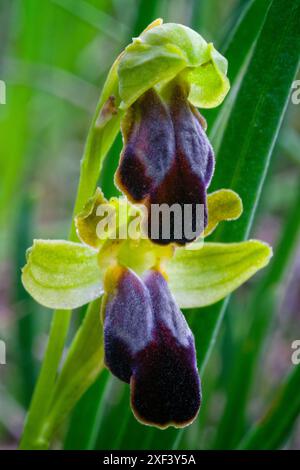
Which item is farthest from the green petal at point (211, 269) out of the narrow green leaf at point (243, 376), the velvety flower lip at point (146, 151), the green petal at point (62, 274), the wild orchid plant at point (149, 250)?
the narrow green leaf at point (243, 376)

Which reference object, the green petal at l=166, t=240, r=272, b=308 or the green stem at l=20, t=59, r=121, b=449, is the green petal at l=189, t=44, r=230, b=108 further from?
the green petal at l=166, t=240, r=272, b=308

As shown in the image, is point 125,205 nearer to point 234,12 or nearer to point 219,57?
point 219,57

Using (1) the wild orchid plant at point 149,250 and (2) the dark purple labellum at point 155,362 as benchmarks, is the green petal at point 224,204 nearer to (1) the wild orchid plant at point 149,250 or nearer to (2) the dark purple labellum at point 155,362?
(1) the wild orchid plant at point 149,250

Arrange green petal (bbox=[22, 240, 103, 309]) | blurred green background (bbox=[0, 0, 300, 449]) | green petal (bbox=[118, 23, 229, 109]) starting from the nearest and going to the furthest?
green petal (bbox=[118, 23, 229, 109]), green petal (bbox=[22, 240, 103, 309]), blurred green background (bbox=[0, 0, 300, 449])

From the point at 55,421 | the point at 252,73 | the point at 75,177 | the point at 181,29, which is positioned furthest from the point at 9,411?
the point at 75,177

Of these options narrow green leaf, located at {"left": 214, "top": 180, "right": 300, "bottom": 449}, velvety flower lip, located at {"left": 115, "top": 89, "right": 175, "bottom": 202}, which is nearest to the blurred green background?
narrow green leaf, located at {"left": 214, "top": 180, "right": 300, "bottom": 449}

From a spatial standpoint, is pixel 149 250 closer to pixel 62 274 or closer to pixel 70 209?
pixel 62 274
